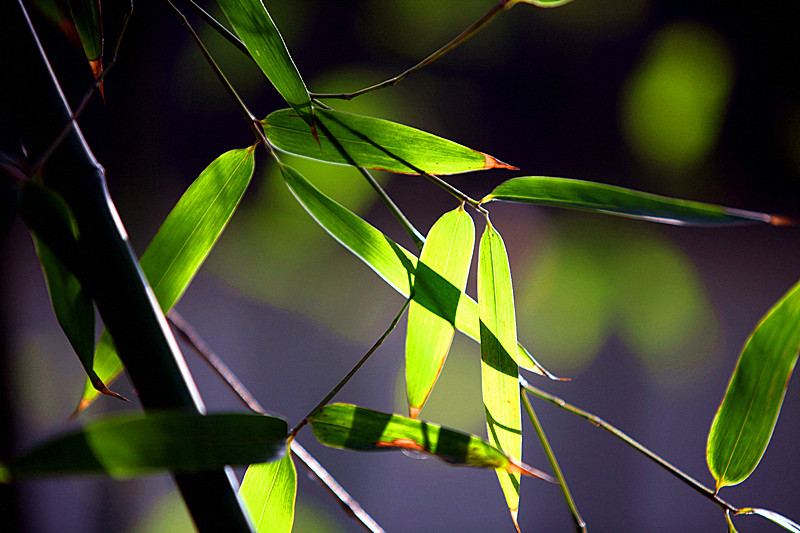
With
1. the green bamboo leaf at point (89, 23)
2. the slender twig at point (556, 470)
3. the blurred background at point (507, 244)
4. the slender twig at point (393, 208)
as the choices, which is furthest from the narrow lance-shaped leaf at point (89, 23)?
the blurred background at point (507, 244)

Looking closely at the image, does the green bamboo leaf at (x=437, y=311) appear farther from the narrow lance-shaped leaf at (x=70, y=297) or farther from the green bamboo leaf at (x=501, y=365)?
the narrow lance-shaped leaf at (x=70, y=297)

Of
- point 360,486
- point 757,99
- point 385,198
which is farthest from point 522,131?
point 385,198

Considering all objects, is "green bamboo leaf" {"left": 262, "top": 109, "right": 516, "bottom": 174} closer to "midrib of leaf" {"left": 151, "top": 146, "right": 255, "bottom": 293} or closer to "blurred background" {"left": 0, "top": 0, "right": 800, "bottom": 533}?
Result: "midrib of leaf" {"left": 151, "top": 146, "right": 255, "bottom": 293}

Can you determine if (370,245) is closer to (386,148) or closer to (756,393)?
(386,148)

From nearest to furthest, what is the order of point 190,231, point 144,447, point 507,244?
point 144,447 < point 190,231 < point 507,244

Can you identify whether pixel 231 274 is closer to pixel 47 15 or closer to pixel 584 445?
pixel 584 445

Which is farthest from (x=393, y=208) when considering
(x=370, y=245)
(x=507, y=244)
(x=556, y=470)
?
(x=507, y=244)

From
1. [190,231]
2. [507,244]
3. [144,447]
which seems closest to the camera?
[144,447]
